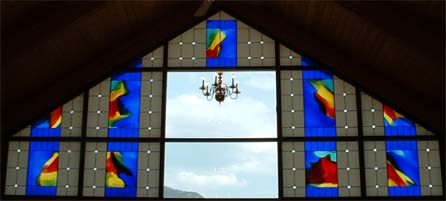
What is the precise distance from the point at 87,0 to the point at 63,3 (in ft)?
1.11

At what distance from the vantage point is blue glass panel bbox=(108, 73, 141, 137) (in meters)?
10.9

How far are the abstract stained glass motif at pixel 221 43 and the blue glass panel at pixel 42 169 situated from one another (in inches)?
113

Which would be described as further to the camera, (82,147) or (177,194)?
(82,147)

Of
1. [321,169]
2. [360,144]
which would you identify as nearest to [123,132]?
[321,169]

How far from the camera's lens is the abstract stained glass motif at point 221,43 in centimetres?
1122

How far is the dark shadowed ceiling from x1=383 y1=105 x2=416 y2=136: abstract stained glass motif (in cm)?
13

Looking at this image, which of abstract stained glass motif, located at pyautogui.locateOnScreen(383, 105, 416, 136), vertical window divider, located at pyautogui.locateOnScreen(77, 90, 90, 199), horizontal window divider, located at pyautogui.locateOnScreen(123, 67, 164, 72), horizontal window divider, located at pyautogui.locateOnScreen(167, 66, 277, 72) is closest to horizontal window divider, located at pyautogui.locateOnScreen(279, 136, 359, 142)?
abstract stained glass motif, located at pyautogui.locateOnScreen(383, 105, 416, 136)

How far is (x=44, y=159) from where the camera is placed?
10.8 m

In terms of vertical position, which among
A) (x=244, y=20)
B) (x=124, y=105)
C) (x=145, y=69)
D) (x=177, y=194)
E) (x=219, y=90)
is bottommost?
(x=177, y=194)

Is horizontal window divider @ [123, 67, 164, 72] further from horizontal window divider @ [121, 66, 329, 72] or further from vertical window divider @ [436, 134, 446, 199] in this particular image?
vertical window divider @ [436, 134, 446, 199]

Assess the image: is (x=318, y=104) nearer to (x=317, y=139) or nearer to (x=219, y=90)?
(x=317, y=139)

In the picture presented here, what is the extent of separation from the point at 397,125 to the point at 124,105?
172 inches

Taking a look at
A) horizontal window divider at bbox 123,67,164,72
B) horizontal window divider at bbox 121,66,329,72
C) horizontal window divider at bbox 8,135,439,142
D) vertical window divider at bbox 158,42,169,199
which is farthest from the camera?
horizontal window divider at bbox 123,67,164,72

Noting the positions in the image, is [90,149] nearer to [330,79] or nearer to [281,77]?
[281,77]
